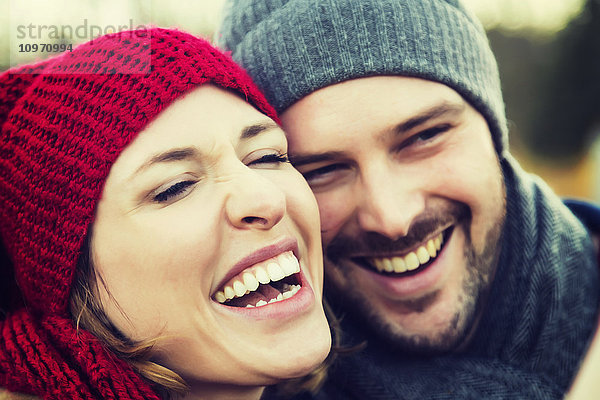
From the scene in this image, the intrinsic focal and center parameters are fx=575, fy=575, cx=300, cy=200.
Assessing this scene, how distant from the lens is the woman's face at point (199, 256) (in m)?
1.74

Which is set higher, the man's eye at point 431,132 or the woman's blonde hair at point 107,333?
the man's eye at point 431,132

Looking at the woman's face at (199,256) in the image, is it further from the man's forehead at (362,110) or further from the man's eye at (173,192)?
the man's forehead at (362,110)

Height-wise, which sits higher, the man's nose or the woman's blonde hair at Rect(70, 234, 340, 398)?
the man's nose

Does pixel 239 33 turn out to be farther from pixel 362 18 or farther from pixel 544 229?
pixel 544 229

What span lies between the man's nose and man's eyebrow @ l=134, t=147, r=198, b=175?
0.80m

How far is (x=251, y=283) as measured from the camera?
1.84 metres

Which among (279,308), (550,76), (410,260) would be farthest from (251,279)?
(550,76)

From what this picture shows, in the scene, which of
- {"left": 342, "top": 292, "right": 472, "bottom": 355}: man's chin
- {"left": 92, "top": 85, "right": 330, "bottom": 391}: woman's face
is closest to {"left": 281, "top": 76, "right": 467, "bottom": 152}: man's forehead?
{"left": 92, "top": 85, "right": 330, "bottom": 391}: woman's face

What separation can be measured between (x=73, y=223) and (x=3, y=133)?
49 centimetres

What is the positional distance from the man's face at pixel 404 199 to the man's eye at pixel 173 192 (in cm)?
69

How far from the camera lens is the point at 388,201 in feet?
7.48

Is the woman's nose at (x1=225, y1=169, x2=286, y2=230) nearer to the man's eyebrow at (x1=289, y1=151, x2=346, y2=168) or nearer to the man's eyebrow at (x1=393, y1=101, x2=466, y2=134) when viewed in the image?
the man's eyebrow at (x1=289, y1=151, x2=346, y2=168)

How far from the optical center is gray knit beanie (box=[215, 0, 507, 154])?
236 cm

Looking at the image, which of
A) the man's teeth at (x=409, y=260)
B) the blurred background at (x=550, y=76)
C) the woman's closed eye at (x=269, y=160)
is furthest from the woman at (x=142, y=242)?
the blurred background at (x=550, y=76)
